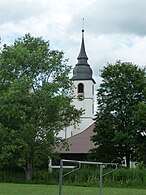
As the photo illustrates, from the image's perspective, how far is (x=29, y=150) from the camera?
35.9 meters

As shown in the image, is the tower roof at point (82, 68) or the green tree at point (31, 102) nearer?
the green tree at point (31, 102)

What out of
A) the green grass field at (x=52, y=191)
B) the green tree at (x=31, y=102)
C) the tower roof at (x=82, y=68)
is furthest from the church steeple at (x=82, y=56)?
the green grass field at (x=52, y=191)

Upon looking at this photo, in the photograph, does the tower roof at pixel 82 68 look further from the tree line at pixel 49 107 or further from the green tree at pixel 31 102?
the green tree at pixel 31 102

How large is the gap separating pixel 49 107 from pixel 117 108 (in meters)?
8.73

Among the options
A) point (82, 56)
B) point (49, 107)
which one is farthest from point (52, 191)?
point (82, 56)

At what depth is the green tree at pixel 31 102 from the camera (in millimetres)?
34781

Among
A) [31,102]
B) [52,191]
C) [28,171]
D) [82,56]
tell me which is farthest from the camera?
[82,56]

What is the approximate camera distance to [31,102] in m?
36.0

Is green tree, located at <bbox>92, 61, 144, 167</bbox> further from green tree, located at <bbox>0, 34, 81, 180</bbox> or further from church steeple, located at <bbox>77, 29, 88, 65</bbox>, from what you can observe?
church steeple, located at <bbox>77, 29, 88, 65</bbox>

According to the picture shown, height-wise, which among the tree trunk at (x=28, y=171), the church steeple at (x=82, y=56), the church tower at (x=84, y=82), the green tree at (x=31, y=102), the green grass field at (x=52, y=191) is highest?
the church steeple at (x=82, y=56)

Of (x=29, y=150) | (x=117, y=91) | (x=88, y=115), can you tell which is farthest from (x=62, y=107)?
(x=88, y=115)

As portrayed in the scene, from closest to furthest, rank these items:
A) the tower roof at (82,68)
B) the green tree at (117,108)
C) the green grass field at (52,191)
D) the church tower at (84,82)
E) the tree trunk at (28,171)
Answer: the green grass field at (52,191)
the tree trunk at (28,171)
the green tree at (117,108)
the church tower at (84,82)
the tower roof at (82,68)

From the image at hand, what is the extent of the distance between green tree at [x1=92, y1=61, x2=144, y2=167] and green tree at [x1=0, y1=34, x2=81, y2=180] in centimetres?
493

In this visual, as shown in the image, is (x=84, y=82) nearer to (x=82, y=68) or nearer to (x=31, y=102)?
(x=82, y=68)
